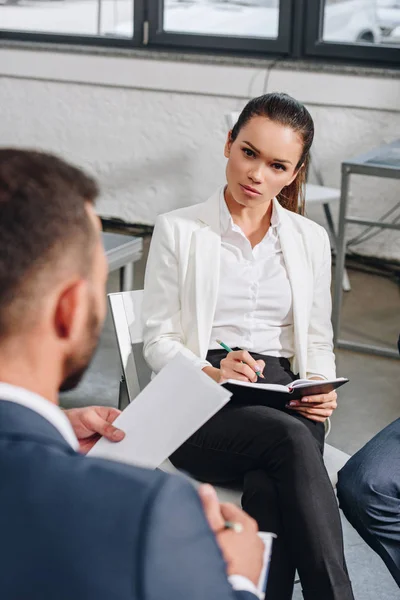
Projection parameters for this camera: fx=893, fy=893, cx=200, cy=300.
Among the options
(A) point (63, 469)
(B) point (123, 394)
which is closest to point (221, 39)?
(B) point (123, 394)

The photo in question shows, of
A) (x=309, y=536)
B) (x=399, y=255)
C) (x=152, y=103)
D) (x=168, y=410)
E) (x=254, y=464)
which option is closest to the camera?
(x=168, y=410)

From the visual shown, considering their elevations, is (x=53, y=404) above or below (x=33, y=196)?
below

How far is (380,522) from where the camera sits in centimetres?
168

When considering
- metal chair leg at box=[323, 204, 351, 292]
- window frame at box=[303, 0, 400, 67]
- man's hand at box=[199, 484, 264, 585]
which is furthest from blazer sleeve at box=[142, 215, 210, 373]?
window frame at box=[303, 0, 400, 67]

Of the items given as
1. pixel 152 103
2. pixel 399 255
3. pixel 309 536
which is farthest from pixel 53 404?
pixel 152 103

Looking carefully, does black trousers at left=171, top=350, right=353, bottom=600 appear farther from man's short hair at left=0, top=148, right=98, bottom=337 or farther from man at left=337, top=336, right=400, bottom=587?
man's short hair at left=0, top=148, right=98, bottom=337

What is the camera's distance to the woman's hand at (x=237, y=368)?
171cm

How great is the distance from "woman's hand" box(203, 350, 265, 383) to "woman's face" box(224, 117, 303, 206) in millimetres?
376

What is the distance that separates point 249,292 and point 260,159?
289mm

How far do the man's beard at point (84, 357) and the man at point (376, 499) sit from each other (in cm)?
97

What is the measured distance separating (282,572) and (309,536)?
0.08 meters

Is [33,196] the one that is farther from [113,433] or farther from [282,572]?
[282,572]

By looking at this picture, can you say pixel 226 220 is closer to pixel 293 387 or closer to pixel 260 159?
pixel 260 159

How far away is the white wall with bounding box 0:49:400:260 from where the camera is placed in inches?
171
